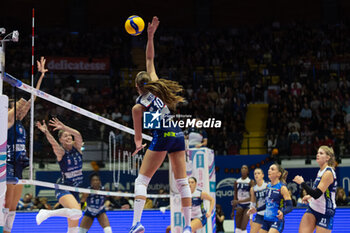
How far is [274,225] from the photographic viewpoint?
358 inches

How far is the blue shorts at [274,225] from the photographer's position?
905 cm

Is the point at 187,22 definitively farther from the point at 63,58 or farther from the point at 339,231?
the point at 339,231

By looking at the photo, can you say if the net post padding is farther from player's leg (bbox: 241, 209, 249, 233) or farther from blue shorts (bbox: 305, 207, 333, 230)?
player's leg (bbox: 241, 209, 249, 233)

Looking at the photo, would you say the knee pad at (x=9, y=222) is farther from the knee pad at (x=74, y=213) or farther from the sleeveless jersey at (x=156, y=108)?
the sleeveless jersey at (x=156, y=108)

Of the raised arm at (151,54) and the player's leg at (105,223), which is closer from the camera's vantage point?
the raised arm at (151,54)

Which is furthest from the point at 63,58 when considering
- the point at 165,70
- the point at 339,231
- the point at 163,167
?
the point at 339,231

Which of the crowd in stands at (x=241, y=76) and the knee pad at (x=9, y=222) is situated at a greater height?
the crowd in stands at (x=241, y=76)

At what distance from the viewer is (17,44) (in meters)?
27.0

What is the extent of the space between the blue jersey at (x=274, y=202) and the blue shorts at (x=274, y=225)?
4.7 inches

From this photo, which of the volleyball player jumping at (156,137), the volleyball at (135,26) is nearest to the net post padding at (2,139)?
the volleyball player jumping at (156,137)

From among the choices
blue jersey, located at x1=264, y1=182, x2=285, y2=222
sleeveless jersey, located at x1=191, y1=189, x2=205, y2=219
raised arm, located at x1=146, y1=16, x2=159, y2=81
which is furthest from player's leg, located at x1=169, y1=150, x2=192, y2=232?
sleeveless jersey, located at x1=191, y1=189, x2=205, y2=219

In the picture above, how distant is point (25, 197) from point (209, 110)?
856cm

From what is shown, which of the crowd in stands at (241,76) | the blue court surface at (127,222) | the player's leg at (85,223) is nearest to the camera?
the player's leg at (85,223)

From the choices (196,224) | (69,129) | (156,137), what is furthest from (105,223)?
(156,137)
